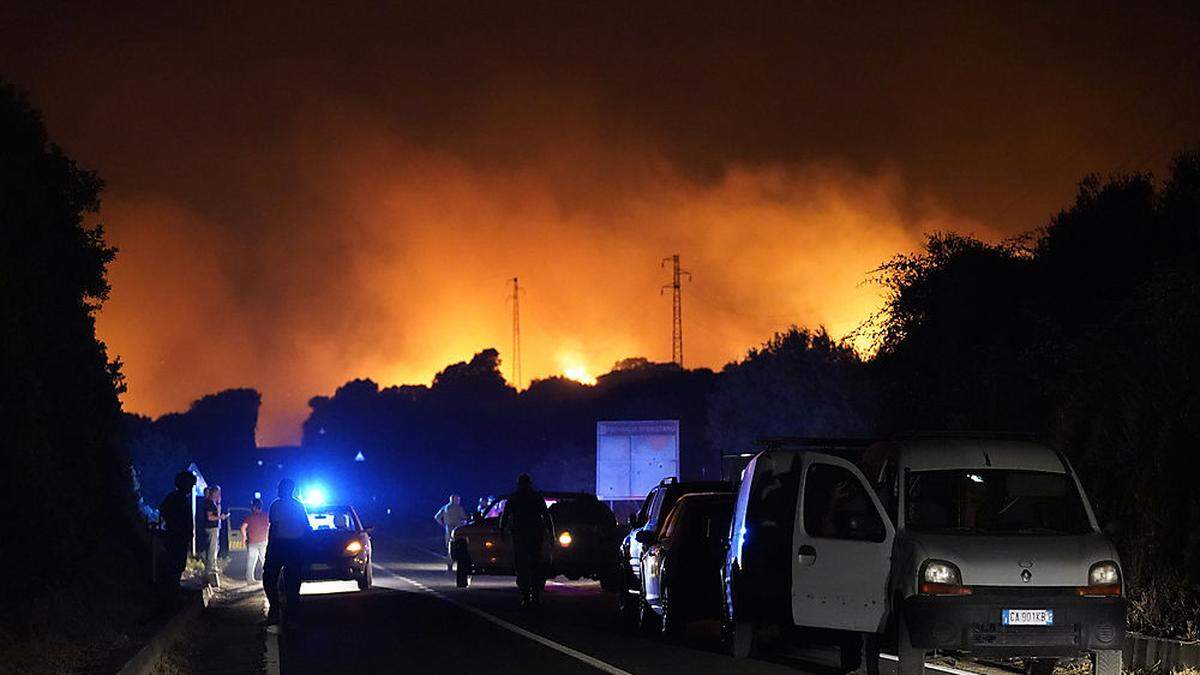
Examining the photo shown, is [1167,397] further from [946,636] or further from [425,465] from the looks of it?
[425,465]

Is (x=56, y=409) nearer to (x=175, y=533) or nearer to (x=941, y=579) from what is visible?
(x=175, y=533)

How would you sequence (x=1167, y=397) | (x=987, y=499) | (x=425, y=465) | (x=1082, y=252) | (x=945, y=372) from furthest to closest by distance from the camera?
1. (x=425, y=465)
2. (x=1082, y=252)
3. (x=945, y=372)
4. (x=1167, y=397)
5. (x=987, y=499)

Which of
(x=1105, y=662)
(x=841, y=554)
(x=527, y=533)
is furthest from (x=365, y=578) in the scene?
(x=1105, y=662)

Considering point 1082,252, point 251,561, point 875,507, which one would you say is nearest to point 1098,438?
point 875,507

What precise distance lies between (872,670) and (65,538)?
9001 mm

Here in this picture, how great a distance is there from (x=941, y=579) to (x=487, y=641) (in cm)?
694

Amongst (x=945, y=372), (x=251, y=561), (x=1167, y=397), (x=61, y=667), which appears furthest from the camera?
(x=945, y=372)

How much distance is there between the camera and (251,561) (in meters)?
32.2

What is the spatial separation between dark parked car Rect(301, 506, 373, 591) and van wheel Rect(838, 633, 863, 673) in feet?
47.9

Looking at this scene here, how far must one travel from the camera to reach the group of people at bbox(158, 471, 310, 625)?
70.6 ft

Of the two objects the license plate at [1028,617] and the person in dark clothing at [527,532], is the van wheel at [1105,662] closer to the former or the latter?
the license plate at [1028,617]

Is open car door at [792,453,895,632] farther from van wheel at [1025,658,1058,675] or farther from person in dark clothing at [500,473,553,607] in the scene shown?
person in dark clothing at [500,473,553,607]

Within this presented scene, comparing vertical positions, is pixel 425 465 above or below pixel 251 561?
above

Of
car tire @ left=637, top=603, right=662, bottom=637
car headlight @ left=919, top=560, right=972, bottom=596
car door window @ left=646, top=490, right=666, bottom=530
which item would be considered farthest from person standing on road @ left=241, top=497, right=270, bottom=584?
car headlight @ left=919, top=560, right=972, bottom=596
